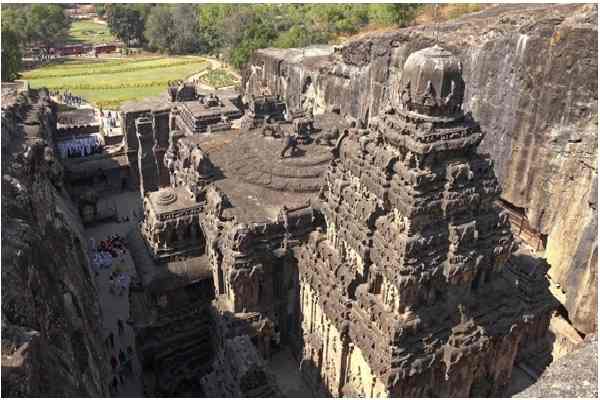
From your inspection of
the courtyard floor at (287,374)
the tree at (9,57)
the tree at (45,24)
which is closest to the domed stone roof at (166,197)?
the courtyard floor at (287,374)

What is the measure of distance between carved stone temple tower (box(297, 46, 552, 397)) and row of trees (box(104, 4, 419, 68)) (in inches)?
1972

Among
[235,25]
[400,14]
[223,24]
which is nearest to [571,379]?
[400,14]

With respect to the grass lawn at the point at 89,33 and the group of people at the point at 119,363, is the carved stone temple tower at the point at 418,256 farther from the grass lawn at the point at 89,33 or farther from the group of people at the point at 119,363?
the grass lawn at the point at 89,33

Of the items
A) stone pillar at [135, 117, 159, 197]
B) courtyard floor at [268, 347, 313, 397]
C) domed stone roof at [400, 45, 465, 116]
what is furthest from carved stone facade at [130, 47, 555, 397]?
stone pillar at [135, 117, 159, 197]

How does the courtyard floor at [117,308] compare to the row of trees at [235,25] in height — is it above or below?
below

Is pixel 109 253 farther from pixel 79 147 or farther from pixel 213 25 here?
pixel 213 25

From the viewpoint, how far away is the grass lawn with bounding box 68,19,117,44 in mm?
103525

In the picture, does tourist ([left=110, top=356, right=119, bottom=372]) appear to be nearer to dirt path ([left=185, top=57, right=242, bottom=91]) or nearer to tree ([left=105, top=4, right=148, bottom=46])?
dirt path ([left=185, top=57, right=242, bottom=91])

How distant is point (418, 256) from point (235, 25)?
236 feet

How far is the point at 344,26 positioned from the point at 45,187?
6043 cm

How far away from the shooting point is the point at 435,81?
13.3 m

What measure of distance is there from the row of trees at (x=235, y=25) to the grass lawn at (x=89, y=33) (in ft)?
30.0

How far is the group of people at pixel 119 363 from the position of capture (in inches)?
770

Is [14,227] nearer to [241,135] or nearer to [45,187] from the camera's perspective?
[45,187]
